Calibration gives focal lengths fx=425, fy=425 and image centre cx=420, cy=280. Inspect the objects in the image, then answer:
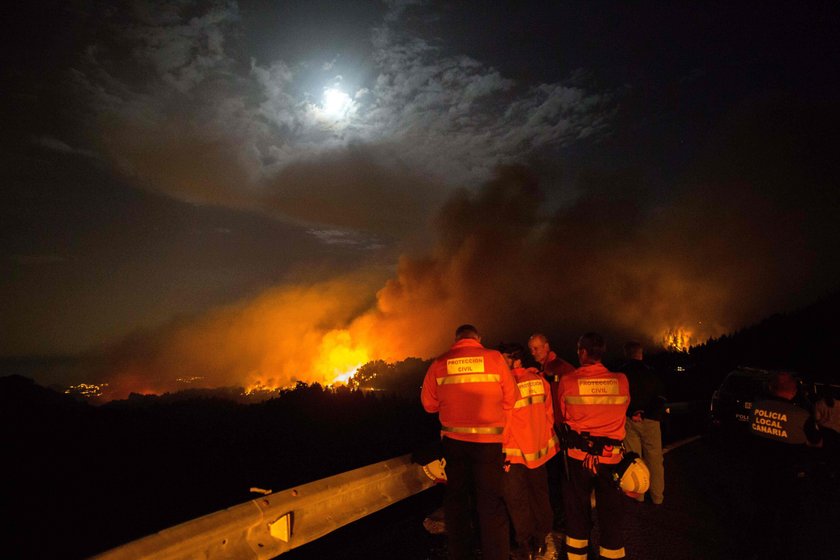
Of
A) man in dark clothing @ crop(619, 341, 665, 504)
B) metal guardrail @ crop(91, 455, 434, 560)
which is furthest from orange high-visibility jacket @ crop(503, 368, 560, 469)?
man in dark clothing @ crop(619, 341, 665, 504)

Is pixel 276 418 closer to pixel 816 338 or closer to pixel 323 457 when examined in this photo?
pixel 323 457

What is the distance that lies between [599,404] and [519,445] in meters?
0.86

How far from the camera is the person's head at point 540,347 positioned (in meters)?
5.02

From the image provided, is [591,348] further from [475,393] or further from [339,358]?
[339,358]

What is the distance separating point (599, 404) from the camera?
3.69 metres

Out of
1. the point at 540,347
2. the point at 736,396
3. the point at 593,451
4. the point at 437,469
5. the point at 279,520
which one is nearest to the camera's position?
the point at 279,520

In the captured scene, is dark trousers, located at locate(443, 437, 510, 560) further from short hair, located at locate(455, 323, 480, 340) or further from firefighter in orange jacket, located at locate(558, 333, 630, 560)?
short hair, located at locate(455, 323, 480, 340)

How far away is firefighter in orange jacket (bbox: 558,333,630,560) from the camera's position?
361 cm

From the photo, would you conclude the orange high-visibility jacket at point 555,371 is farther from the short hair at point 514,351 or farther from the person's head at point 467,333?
the person's head at point 467,333

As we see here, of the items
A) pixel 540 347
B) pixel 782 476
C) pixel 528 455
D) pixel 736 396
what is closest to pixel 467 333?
pixel 528 455

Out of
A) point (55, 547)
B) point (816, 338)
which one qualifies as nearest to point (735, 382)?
point (55, 547)

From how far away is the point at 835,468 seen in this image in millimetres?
6301

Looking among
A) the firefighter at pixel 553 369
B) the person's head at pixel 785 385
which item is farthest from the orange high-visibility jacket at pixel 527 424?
the person's head at pixel 785 385

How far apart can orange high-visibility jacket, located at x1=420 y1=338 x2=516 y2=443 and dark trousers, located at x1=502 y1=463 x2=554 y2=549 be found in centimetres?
54
